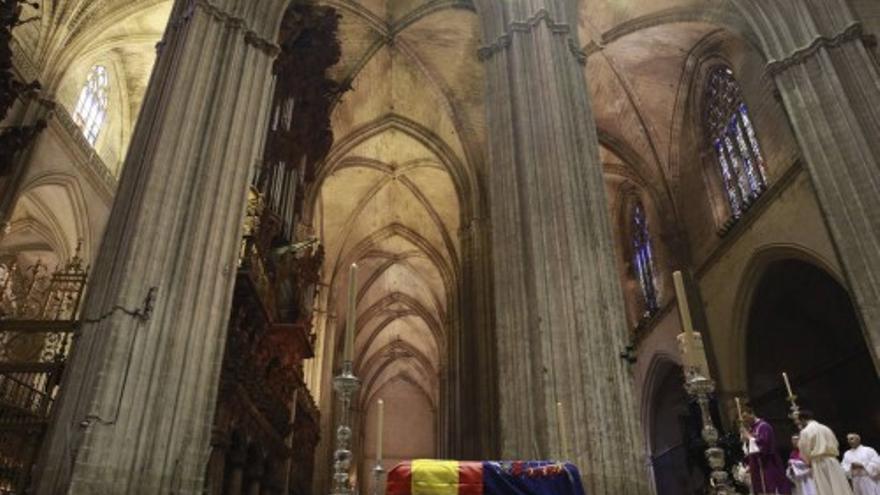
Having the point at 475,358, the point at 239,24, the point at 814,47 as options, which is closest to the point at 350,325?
the point at 239,24

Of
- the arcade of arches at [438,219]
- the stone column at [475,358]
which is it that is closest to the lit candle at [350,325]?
the arcade of arches at [438,219]

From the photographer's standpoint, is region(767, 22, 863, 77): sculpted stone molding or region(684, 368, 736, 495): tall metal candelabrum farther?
region(767, 22, 863, 77): sculpted stone molding

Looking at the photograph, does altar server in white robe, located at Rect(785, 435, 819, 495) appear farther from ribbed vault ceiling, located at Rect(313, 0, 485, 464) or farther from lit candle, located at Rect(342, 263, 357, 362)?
ribbed vault ceiling, located at Rect(313, 0, 485, 464)

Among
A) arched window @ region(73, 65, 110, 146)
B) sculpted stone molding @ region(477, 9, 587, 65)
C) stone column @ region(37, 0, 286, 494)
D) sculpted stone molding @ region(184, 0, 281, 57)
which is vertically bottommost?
stone column @ region(37, 0, 286, 494)

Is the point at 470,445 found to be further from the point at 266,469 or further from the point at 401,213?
the point at 401,213

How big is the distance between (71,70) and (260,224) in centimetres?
852

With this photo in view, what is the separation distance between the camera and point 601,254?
26.1ft

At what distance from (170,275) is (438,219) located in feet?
49.6

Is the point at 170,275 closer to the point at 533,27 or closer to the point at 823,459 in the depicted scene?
the point at 533,27

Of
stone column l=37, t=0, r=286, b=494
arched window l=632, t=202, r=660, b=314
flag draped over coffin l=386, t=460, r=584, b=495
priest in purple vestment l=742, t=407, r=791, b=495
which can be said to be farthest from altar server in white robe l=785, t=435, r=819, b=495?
arched window l=632, t=202, r=660, b=314

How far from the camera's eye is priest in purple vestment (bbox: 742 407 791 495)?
7.33 meters

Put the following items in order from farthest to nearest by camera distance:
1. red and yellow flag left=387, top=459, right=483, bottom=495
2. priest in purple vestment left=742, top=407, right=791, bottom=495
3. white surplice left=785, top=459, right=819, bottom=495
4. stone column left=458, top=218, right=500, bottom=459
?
stone column left=458, top=218, right=500, bottom=459, priest in purple vestment left=742, top=407, right=791, bottom=495, white surplice left=785, top=459, right=819, bottom=495, red and yellow flag left=387, top=459, right=483, bottom=495

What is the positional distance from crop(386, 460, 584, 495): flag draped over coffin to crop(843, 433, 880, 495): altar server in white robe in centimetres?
538

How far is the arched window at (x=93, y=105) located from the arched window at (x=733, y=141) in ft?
49.2
